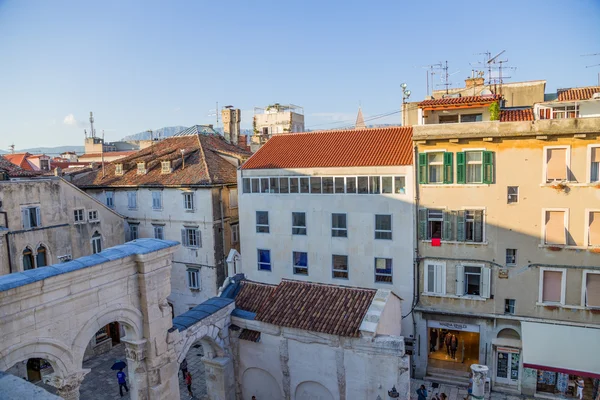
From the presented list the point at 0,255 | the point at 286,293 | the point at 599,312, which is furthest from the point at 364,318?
the point at 0,255

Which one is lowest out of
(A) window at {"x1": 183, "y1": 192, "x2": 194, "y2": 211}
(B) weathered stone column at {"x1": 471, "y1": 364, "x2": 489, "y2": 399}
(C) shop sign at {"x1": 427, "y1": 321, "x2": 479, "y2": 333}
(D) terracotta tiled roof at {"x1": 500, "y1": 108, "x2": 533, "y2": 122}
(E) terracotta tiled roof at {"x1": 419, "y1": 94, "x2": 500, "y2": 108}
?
(C) shop sign at {"x1": 427, "y1": 321, "x2": 479, "y2": 333}

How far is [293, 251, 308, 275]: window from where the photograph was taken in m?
29.9

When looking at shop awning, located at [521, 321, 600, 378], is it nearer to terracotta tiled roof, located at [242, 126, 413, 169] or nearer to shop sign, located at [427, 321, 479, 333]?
shop sign, located at [427, 321, 479, 333]

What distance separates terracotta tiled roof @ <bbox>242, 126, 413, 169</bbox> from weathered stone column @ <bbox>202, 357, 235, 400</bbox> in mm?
13749

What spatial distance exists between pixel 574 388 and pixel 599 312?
4.62 m

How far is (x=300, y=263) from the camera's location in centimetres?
3006

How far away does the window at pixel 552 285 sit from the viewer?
23.8 meters

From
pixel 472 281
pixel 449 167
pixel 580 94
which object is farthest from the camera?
pixel 580 94

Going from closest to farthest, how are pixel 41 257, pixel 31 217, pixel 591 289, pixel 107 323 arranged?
pixel 107 323, pixel 591 289, pixel 31 217, pixel 41 257

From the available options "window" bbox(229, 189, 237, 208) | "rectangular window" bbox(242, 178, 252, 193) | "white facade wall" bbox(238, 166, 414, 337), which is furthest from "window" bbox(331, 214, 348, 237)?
"window" bbox(229, 189, 237, 208)

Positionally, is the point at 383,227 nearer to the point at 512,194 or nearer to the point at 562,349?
the point at 512,194

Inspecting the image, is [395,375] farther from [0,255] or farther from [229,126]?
[229,126]

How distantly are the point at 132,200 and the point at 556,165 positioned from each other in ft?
105

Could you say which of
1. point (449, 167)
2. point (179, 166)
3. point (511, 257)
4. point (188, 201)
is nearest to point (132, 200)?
point (179, 166)
